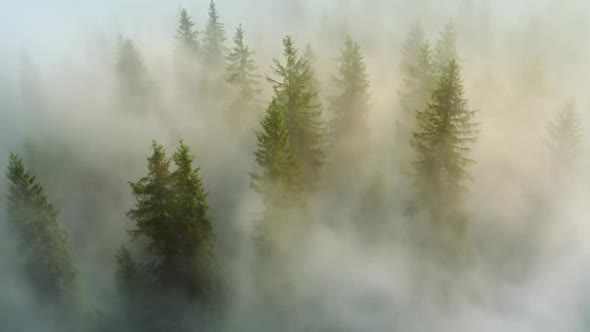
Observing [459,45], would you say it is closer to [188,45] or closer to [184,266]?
[188,45]

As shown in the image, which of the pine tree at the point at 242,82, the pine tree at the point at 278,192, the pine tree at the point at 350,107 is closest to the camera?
the pine tree at the point at 278,192

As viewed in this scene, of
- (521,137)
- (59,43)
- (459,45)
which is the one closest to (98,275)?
(521,137)

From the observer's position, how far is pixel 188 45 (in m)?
57.2

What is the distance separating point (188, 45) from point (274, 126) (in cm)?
2989

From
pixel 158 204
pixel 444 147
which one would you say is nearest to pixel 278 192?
pixel 158 204

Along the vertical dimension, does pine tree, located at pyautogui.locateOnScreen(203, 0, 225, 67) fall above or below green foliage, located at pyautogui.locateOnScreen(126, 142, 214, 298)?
above

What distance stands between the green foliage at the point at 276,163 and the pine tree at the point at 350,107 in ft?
43.2

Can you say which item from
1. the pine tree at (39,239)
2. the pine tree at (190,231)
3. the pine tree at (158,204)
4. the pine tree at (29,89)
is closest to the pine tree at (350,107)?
the pine tree at (190,231)

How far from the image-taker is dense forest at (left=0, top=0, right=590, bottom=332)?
31.4 m

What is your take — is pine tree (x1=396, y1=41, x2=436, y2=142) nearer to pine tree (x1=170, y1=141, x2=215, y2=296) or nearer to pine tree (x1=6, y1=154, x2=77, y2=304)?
pine tree (x1=170, y1=141, x2=215, y2=296)

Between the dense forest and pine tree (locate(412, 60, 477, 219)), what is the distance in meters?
0.14

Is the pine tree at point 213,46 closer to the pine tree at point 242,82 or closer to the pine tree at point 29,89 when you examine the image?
the pine tree at point 242,82

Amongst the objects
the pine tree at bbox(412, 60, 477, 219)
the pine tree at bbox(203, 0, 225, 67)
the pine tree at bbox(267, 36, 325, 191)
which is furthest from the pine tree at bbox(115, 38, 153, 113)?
the pine tree at bbox(412, 60, 477, 219)

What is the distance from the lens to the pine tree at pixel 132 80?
173 ft
